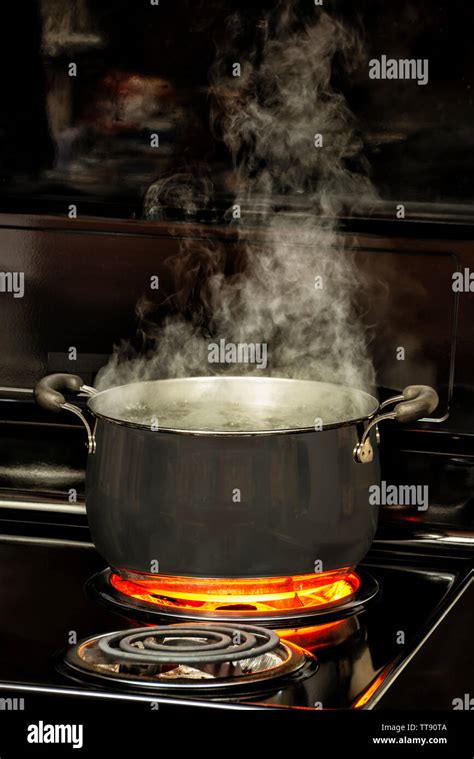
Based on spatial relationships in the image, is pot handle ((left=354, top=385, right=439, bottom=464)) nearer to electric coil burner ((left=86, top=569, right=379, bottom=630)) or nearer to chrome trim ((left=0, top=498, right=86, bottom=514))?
electric coil burner ((left=86, top=569, right=379, bottom=630))

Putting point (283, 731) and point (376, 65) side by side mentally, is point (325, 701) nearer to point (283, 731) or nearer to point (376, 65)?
point (283, 731)

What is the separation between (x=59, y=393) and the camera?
1.25 m

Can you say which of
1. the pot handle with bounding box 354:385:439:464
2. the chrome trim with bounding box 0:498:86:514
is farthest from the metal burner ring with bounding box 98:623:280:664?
the chrome trim with bounding box 0:498:86:514

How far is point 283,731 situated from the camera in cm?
91

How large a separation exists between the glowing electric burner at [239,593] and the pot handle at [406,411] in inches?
4.8

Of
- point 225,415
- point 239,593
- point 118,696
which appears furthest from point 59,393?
point 118,696

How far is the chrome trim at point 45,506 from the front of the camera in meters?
1.43

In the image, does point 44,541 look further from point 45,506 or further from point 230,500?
point 230,500

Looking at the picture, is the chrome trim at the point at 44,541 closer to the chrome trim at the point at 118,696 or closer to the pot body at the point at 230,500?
the pot body at the point at 230,500

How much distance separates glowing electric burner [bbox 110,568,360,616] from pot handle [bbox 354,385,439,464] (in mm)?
121

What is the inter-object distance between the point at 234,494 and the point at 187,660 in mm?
173

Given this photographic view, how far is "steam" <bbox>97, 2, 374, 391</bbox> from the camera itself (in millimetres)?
1318

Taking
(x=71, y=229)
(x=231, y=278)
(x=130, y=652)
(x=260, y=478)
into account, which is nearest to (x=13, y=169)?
(x=71, y=229)

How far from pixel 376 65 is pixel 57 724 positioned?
77 cm
